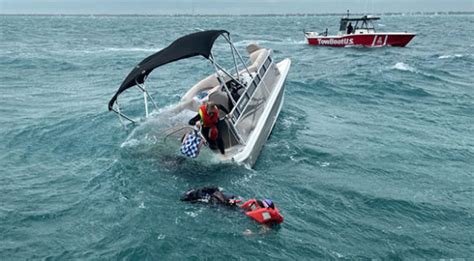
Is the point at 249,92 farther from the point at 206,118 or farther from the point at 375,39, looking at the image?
the point at 375,39

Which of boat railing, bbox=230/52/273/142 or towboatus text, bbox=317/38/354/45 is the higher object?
boat railing, bbox=230/52/273/142

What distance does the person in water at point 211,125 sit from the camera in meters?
11.1

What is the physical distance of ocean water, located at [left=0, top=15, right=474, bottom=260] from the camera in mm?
7992

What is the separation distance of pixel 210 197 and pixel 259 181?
186cm

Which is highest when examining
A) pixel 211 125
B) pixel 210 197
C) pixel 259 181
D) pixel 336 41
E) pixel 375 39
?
pixel 211 125

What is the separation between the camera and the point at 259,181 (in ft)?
35.2

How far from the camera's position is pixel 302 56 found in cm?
3681

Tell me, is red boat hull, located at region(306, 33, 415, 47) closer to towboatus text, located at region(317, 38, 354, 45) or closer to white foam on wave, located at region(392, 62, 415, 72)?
towboatus text, located at region(317, 38, 354, 45)

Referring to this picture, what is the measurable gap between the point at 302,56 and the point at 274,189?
2781cm

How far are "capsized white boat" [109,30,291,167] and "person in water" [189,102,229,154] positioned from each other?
18 centimetres

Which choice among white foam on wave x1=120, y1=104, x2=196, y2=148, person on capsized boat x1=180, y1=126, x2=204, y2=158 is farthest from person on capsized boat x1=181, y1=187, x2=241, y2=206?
white foam on wave x1=120, y1=104, x2=196, y2=148

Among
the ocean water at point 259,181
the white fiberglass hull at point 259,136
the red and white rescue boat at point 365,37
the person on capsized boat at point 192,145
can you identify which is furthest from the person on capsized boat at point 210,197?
the red and white rescue boat at point 365,37

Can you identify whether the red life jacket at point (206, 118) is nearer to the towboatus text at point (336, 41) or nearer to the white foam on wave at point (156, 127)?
the white foam on wave at point (156, 127)

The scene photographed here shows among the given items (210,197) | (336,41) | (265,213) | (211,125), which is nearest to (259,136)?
(211,125)
